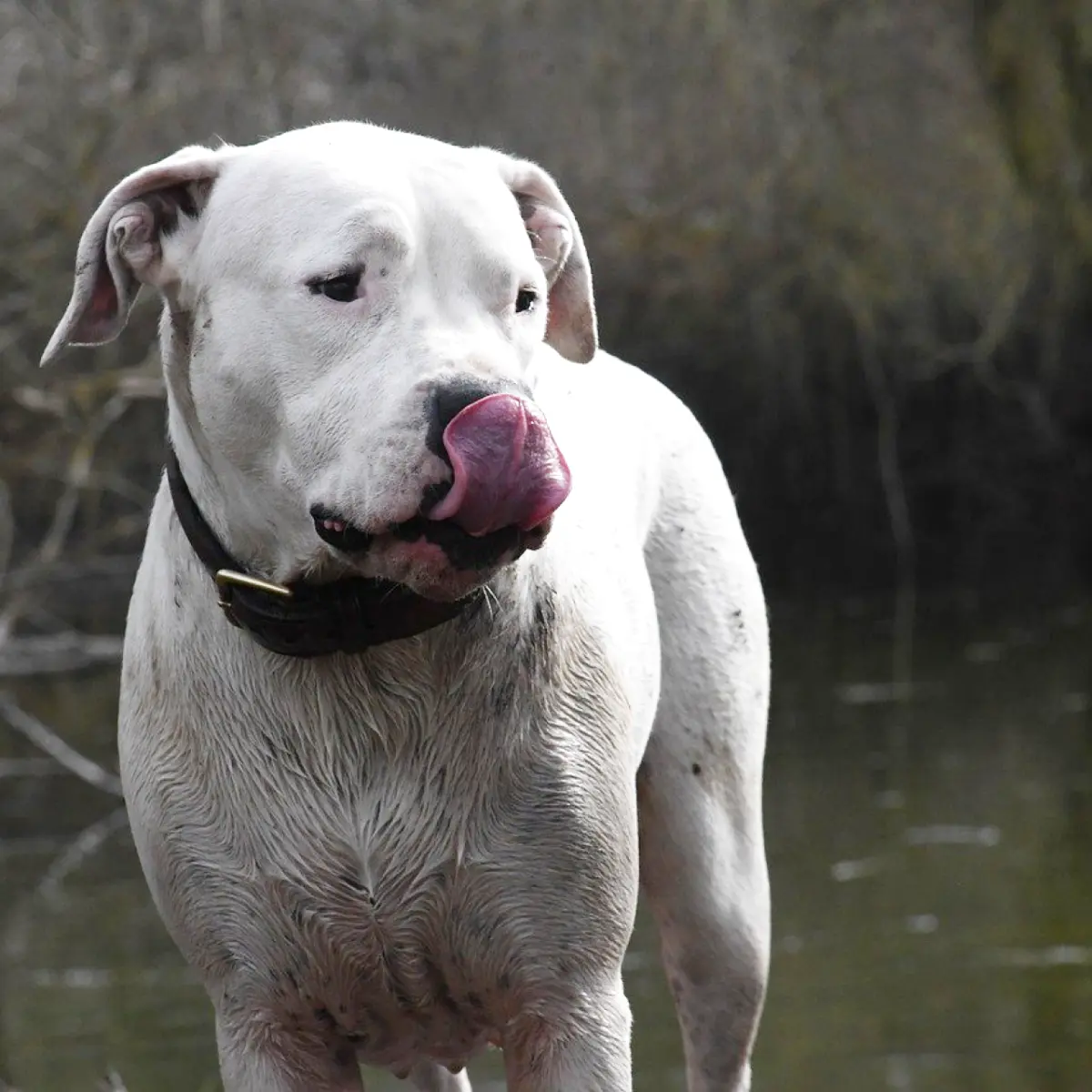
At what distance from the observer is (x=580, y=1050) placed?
310cm

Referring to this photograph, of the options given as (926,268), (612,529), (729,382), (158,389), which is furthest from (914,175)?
(612,529)

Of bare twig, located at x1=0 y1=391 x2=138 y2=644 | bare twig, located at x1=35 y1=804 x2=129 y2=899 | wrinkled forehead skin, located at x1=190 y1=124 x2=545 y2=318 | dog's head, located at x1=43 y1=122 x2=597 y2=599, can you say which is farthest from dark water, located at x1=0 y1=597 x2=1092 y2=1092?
wrinkled forehead skin, located at x1=190 y1=124 x2=545 y2=318

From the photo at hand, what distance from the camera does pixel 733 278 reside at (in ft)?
46.8

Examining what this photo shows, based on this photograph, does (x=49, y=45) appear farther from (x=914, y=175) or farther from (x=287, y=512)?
(x=287, y=512)

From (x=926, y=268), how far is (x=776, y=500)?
179 cm

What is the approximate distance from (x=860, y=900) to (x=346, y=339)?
19.3 ft

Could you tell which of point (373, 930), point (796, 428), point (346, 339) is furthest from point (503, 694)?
point (796, 428)

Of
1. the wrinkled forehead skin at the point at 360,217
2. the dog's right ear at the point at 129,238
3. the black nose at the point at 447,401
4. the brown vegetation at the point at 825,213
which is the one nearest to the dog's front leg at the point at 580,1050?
the black nose at the point at 447,401

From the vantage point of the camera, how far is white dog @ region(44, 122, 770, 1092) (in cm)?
279

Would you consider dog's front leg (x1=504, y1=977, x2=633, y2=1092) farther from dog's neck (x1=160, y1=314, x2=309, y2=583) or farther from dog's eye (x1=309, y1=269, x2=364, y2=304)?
Answer: dog's eye (x1=309, y1=269, x2=364, y2=304)

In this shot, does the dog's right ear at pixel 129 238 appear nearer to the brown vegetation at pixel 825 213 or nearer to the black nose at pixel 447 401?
the black nose at pixel 447 401

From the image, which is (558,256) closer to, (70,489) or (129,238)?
(129,238)

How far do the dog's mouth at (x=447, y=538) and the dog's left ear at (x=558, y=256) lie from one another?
0.58 metres

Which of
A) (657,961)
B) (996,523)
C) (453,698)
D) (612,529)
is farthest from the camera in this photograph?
(996,523)
